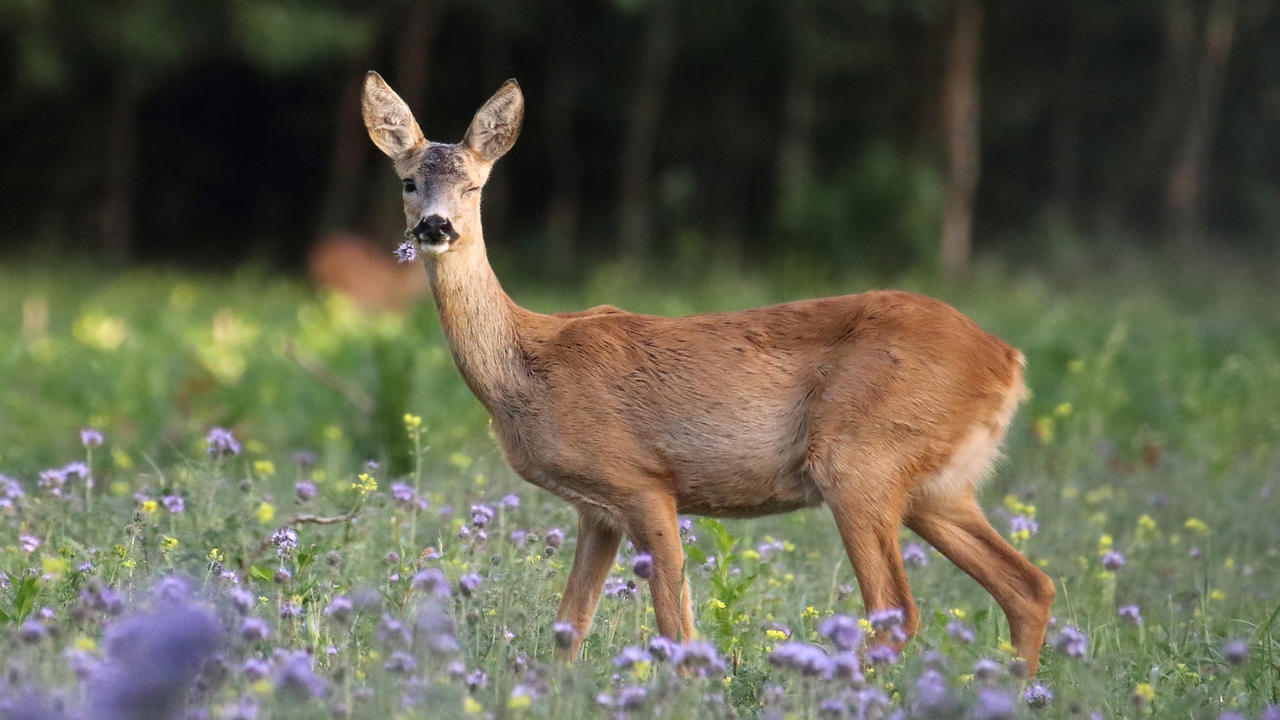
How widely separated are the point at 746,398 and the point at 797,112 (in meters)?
18.0

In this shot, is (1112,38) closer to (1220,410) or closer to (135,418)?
(1220,410)

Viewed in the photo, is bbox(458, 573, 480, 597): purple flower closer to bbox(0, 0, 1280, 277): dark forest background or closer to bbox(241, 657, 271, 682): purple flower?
bbox(241, 657, 271, 682): purple flower

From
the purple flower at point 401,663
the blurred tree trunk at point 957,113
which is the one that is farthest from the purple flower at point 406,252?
the blurred tree trunk at point 957,113

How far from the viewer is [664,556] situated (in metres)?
4.68

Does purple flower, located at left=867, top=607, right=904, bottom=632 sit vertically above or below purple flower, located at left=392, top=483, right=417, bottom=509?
below

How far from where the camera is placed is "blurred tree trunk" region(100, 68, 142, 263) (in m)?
20.8

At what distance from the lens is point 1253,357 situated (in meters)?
11.7

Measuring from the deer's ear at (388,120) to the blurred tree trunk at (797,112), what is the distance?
13.3m

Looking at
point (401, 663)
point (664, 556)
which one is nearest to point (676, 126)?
point (664, 556)

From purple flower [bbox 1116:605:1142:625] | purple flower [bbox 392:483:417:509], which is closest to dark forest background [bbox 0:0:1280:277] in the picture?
purple flower [bbox 392:483:417:509]

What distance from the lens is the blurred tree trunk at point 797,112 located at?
63.3 ft

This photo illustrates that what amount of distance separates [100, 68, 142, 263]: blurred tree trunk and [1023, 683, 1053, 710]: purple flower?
1816 centimetres

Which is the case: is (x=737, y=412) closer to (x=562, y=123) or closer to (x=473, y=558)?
(x=473, y=558)

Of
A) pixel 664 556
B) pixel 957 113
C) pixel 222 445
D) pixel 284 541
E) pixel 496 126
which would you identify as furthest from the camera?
pixel 957 113
